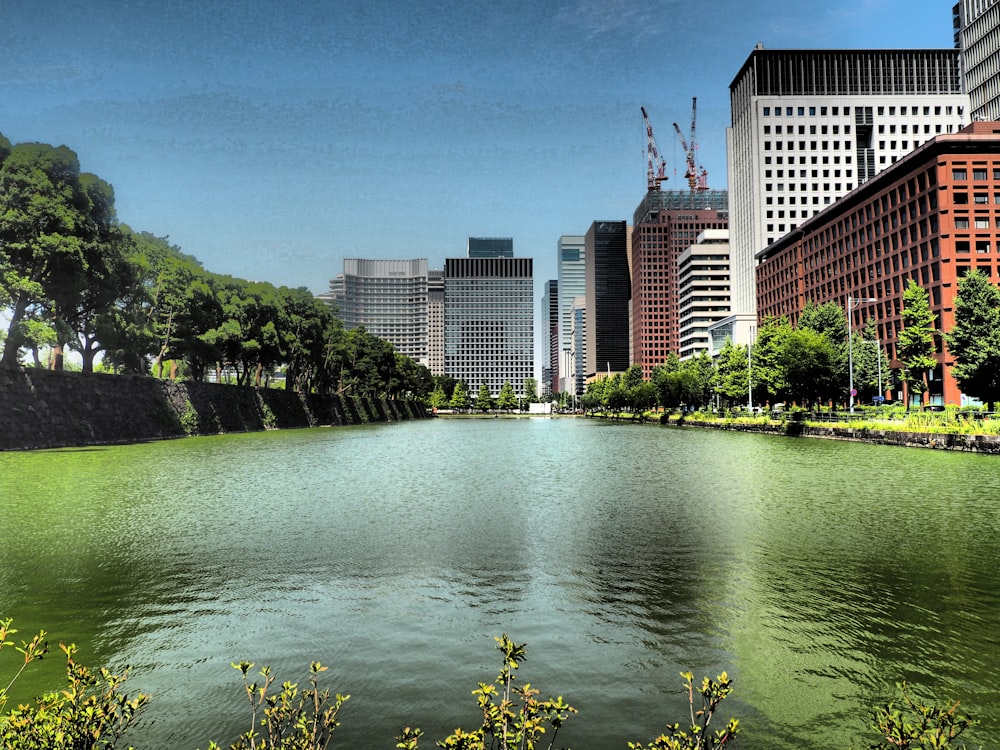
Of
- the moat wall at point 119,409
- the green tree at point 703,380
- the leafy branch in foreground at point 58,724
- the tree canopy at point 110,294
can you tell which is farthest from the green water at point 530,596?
the green tree at point 703,380

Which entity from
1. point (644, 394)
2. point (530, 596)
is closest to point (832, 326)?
point (644, 394)

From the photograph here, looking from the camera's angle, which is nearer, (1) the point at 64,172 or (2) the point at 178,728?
(2) the point at 178,728

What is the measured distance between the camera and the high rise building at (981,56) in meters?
140

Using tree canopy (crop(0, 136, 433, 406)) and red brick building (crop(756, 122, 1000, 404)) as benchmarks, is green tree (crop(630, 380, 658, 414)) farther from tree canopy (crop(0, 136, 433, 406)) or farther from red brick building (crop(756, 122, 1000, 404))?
tree canopy (crop(0, 136, 433, 406))

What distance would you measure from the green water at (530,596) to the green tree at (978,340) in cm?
4062

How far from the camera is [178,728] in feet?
25.5

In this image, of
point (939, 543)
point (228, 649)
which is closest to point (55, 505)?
point (228, 649)

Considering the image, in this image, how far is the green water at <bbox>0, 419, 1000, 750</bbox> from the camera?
27.7 ft

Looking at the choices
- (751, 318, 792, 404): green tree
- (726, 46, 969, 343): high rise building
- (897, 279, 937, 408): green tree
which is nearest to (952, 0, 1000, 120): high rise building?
(726, 46, 969, 343): high rise building

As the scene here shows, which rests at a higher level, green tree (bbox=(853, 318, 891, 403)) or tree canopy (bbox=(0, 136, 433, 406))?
tree canopy (bbox=(0, 136, 433, 406))

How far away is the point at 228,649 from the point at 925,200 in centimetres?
11769

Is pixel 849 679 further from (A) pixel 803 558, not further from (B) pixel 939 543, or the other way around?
(B) pixel 939 543

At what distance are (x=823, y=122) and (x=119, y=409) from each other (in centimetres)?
18055

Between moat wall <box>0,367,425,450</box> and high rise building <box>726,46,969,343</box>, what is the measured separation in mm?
131630
